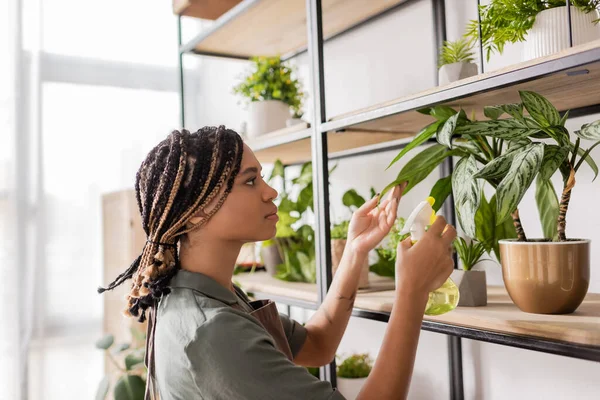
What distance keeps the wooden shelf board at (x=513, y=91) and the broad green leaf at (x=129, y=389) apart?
115cm

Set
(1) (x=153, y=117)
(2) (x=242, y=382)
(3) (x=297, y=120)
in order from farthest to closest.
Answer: (1) (x=153, y=117)
(3) (x=297, y=120)
(2) (x=242, y=382)

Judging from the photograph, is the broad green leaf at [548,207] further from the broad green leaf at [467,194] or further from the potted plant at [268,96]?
the potted plant at [268,96]

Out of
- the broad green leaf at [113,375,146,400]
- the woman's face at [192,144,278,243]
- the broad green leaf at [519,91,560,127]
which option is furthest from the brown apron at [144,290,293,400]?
the broad green leaf at [113,375,146,400]

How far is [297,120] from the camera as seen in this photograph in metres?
1.52

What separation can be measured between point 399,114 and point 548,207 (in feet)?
1.02

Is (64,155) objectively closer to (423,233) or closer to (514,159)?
(423,233)

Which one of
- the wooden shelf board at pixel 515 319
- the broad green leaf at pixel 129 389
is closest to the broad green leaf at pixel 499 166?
the wooden shelf board at pixel 515 319

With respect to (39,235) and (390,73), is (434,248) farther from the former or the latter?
(39,235)

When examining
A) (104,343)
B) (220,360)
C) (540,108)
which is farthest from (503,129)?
(104,343)

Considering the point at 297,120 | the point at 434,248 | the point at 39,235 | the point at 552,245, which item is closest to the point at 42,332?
the point at 39,235

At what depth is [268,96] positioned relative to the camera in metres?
1.60

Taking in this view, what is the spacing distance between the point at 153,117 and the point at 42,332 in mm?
1002

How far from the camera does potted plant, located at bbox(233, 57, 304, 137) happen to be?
1.56 m

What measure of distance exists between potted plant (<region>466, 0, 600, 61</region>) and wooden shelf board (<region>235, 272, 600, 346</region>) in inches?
16.0
